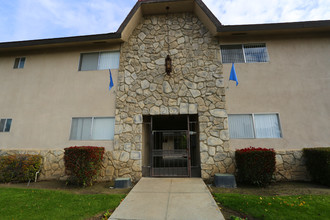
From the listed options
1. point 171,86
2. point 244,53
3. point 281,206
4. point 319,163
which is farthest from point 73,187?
point 244,53

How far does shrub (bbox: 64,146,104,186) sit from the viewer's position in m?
6.18

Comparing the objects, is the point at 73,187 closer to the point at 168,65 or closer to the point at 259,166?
the point at 168,65

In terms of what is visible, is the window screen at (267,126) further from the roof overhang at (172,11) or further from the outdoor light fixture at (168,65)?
the outdoor light fixture at (168,65)

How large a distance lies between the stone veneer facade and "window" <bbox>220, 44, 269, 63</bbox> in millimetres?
491

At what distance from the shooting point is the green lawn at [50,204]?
3.91 metres

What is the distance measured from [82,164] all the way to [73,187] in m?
1.01

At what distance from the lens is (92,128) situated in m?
7.61

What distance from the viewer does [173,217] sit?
3.70 metres

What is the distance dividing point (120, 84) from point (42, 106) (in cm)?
419

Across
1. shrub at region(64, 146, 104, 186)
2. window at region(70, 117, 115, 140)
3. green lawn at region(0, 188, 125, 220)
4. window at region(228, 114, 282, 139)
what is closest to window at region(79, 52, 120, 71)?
window at region(70, 117, 115, 140)

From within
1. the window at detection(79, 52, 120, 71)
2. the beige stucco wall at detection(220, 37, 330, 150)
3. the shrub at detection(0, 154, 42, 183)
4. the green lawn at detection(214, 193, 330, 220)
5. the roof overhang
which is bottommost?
the green lawn at detection(214, 193, 330, 220)

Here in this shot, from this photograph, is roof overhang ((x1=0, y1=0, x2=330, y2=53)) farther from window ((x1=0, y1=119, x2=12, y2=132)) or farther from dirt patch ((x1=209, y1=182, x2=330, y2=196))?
dirt patch ((x1=209, y1=182, x2=330, y2=196))

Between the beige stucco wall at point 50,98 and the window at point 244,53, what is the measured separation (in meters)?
5.55

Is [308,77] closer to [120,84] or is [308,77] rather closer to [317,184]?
[317,184]
